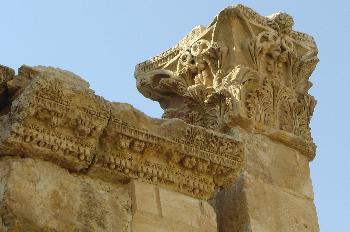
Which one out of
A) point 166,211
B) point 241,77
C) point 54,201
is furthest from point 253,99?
point 54,201

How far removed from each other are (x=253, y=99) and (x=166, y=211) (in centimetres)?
229

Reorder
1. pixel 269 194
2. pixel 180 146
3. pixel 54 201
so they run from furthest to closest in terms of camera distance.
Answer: pixel 269 194
pixel 180 146
pixel 54 201

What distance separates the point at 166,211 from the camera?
5332 mm

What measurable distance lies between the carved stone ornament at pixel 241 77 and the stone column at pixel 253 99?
10 mm

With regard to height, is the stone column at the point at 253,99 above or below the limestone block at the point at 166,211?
above

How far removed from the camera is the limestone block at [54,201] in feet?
15.0

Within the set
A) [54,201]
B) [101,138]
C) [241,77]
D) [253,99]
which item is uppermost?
[241,77]

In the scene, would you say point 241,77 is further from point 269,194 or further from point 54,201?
point 54,201

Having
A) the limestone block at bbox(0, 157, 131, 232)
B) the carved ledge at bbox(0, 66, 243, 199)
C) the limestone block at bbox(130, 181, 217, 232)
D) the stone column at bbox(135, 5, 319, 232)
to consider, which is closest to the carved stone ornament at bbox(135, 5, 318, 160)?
the stone column at bbox(135, 5, 319, 232)

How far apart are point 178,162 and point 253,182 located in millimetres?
1219

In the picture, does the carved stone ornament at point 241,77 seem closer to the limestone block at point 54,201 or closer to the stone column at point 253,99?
the stone column at point 253,99

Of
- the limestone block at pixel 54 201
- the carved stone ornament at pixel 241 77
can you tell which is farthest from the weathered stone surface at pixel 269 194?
the limestone block at pixel 54 201

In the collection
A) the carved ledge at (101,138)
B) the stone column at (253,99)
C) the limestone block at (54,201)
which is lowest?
the limestone block at (54,201)

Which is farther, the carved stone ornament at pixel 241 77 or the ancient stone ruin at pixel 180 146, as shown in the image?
the carved stone ornament at pixel 241 77
